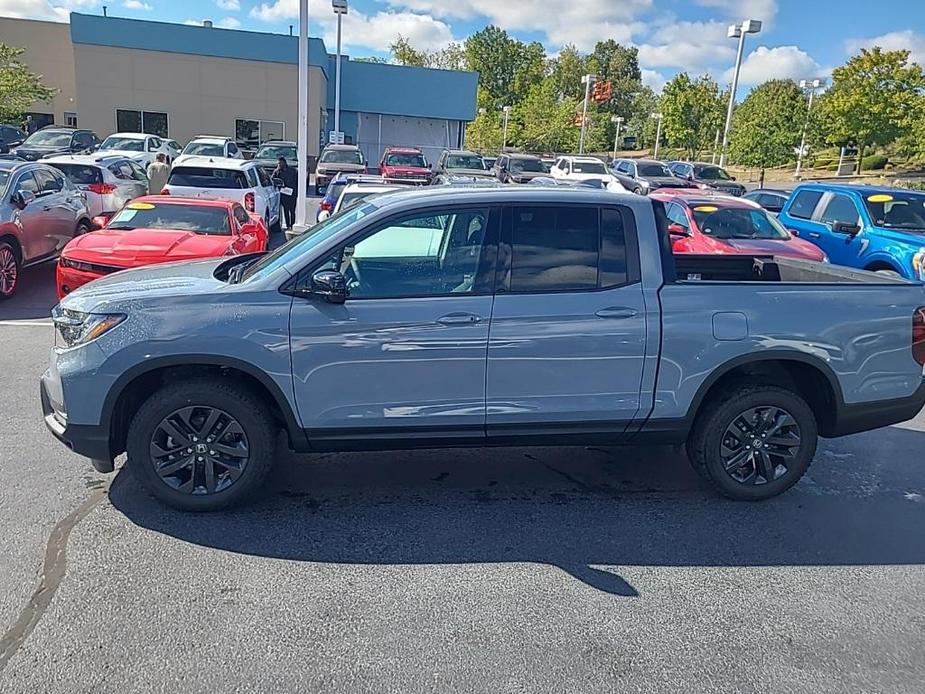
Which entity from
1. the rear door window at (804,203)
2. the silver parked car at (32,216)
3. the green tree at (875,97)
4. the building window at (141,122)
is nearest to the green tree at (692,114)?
the green tree at (875,97)

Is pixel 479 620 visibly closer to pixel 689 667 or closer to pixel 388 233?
pixel 689 667

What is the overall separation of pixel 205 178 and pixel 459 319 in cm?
1133

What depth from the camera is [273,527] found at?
13.2 feet

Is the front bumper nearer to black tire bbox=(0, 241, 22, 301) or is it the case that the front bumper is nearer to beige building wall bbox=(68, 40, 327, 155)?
black tire bbox=(0, 241, 22, 301)

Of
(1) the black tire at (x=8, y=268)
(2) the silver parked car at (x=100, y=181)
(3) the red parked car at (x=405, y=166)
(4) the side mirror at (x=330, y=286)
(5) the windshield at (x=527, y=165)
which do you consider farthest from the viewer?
(5) the windshield at (x=527, y=165)

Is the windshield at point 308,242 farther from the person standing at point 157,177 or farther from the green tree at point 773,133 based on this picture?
the green tree at point 773,133

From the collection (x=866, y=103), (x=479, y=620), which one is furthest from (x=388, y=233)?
(x=866, y=103)

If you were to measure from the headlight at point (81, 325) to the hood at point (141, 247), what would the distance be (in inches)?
151

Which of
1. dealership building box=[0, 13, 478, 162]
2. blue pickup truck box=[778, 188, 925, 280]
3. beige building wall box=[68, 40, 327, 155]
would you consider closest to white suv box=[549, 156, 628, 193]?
blue pickup truck box=[778, 188, 925, 280]

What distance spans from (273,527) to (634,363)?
7.29ft

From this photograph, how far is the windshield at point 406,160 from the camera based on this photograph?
23.4 metres

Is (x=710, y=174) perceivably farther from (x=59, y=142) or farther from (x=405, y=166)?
(x=59, y=142)

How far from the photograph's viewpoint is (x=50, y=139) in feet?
89.1

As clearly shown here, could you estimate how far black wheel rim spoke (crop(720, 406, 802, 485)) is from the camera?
446cm
